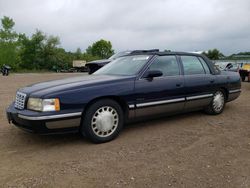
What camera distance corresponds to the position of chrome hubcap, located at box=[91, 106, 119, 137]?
402 cm

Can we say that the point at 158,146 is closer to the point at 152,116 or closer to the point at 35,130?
the point at 152,116

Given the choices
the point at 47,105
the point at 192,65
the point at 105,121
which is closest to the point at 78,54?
the point at 192,65

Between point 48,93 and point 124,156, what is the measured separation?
4.56 ft

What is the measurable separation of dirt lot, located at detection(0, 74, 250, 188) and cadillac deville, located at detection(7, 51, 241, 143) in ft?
1.11

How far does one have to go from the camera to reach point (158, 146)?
389 cm

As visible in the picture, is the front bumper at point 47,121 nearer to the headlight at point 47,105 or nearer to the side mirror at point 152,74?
the headlight at point 47,105

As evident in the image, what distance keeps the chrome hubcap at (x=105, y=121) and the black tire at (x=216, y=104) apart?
8.23ft

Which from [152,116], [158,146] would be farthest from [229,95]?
[158,146]

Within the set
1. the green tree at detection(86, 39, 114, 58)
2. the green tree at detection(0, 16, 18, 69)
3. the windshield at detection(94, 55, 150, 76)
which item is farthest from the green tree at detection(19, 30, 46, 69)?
the windshield at detection(94, 55, 150, 76)

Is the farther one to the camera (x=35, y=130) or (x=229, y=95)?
(x=229, y=95)

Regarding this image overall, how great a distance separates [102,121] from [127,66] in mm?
1362

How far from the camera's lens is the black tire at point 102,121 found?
12.9 ft

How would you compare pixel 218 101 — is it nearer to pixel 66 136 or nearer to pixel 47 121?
pixel 66 136

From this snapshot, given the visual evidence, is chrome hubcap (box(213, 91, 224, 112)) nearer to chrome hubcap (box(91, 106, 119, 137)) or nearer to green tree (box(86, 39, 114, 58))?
chrome hubcap (box(91, 106, 119, 137))
